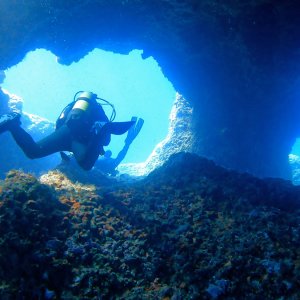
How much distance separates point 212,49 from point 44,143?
24.5ft

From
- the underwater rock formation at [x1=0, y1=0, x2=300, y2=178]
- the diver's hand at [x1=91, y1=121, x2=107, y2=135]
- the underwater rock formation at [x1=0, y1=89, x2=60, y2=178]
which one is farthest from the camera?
the underwater rock formation at [x1=0, y1=89, x2=60, y2=178]

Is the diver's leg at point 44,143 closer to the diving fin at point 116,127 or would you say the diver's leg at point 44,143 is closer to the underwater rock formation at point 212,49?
the diving fin at point 116,127

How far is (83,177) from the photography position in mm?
6988

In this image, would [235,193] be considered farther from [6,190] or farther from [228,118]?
[228,118]

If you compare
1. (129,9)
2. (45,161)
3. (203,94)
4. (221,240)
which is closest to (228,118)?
(203,94)

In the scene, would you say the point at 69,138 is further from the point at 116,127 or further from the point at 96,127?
the point at 116,127

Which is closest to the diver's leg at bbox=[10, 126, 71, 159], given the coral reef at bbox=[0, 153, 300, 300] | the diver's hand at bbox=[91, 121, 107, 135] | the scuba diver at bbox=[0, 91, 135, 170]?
the scuba diver at bbox=[0, 91, 135, 170]

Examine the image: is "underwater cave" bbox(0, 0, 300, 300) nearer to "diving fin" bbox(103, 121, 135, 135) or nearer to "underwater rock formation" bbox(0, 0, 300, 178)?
"underwater rock formation" bbox(0, 0, 300, 178)

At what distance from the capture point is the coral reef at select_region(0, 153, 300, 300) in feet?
8.34

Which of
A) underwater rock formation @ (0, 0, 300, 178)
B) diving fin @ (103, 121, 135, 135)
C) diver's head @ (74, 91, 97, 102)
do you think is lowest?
diving fin @ (103, 121, 135, 135)

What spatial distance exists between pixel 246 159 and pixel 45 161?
13553 millimetres

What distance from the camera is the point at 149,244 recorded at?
332 cm

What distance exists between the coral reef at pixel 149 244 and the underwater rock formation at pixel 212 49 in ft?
19.8

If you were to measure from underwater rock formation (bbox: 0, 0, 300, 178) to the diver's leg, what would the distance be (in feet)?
17.5
